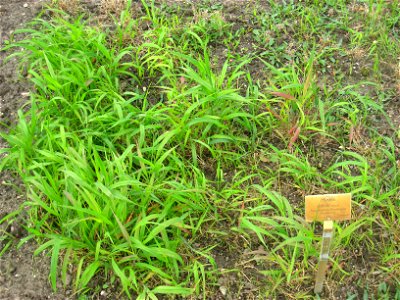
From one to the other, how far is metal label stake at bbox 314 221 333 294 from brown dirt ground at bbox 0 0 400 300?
132 mm

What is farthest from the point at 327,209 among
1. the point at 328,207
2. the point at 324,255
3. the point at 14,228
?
Result: the point at 14,228

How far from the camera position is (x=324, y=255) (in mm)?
1792

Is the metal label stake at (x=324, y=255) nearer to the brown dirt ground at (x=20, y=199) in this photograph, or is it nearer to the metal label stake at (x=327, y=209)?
the metal label stake at (x=327, y=209)

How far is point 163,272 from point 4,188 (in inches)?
40.3

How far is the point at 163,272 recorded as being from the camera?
79.4 inches

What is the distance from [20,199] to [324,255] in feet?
5.02

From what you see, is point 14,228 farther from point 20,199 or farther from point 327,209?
point 327,209

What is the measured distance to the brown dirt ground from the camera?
2.11 m

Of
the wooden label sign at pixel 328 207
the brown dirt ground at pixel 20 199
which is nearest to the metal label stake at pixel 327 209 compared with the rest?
the wooden label sign at pixel 328 207

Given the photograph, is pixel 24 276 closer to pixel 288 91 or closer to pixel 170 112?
pixel 170 112

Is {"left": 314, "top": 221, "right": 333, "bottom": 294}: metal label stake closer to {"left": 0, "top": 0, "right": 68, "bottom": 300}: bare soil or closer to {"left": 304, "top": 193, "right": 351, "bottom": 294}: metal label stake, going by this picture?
{"left": 304, "top": 193, "right": 351, "bottom": 294}: metal label stake

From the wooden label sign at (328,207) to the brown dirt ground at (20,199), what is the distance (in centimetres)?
48

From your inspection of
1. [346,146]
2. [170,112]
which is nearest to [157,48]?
[170,112]

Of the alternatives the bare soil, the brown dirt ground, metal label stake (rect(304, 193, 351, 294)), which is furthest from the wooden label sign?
the bare soil
